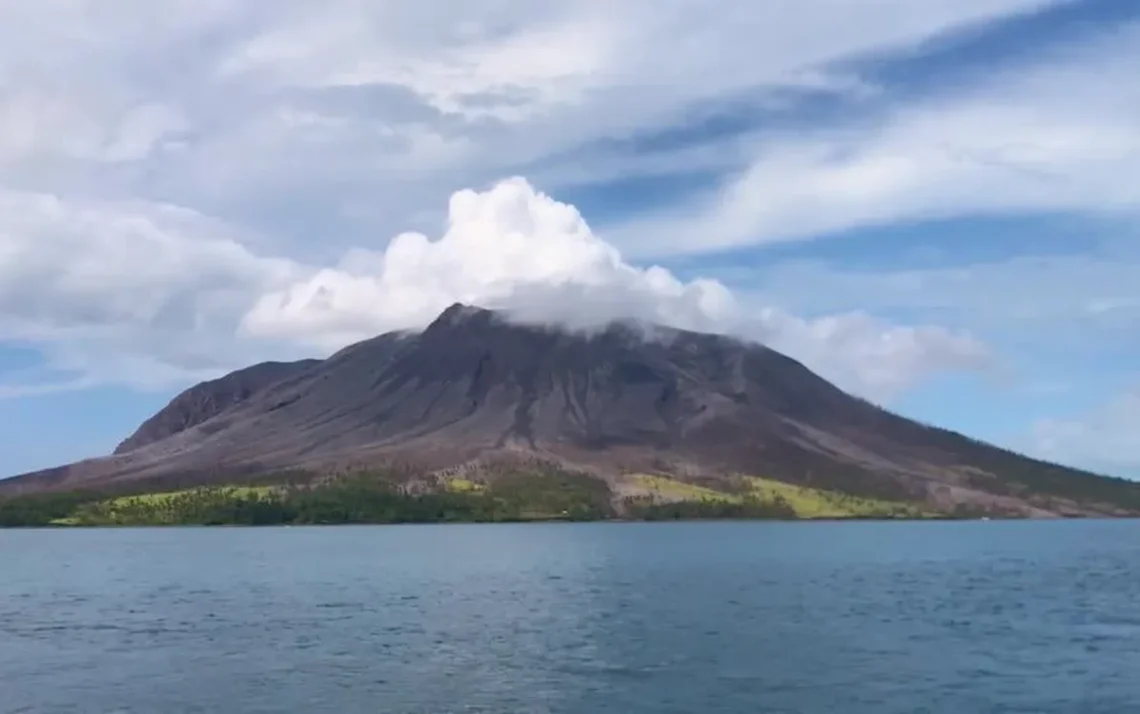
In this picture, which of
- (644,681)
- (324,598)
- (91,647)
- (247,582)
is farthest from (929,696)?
(247,582)

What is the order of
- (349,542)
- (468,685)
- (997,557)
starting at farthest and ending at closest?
(349,542)
(997,557)
(468,685)

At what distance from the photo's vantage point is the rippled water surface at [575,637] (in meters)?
41.4

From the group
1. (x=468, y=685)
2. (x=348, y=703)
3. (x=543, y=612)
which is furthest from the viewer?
(x=543, y=612)

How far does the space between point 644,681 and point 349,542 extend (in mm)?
122726

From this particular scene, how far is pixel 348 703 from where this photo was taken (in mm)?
40031

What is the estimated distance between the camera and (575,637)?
56.4m

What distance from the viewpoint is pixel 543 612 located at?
6731 centimetres

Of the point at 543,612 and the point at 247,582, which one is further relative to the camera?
the point at 247,582

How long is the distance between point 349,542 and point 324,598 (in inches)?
3402

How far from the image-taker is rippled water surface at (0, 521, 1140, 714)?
41.4 metres

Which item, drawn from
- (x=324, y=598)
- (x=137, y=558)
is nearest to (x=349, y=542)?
(x=137, y=558)

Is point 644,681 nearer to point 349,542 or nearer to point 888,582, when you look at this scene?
point 888,582

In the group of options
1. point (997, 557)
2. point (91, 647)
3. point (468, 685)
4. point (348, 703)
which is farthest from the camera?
point (997, 557)

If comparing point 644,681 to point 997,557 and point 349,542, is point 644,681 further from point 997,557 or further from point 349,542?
point 349,542
